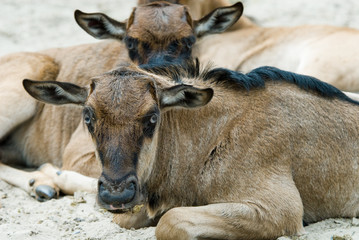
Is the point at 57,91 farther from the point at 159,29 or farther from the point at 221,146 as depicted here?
the point at 159,29

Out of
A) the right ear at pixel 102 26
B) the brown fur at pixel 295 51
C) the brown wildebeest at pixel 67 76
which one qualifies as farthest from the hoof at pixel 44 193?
the brown fur at pixel 295 51

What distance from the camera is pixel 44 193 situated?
8.65 metres

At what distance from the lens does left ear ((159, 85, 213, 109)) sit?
6305 millimetres

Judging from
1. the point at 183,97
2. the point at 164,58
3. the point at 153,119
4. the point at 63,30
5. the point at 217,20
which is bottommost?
the point at 63,30

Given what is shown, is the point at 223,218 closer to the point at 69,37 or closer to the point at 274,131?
the point at 274,131

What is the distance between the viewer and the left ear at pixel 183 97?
630 cm

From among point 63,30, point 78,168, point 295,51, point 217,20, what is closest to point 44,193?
point 78,168

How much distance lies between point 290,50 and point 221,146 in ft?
18.5

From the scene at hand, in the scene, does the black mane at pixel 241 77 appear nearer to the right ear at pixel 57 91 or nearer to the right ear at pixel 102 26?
the right ear at pixel 57 91

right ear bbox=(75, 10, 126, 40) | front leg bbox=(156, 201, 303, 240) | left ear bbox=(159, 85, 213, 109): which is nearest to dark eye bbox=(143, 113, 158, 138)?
left ear bbox=(159, 85, 213, 109)

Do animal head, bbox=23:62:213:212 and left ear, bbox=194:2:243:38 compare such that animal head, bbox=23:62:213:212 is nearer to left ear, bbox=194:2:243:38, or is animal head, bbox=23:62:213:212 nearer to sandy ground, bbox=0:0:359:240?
sandy ground, bbox=0:0:359:240

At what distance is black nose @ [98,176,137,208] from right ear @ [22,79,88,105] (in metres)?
1.11

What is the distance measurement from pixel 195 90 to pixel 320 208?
1.90 metres

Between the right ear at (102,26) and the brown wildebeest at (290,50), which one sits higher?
the right ear at (102,26)
